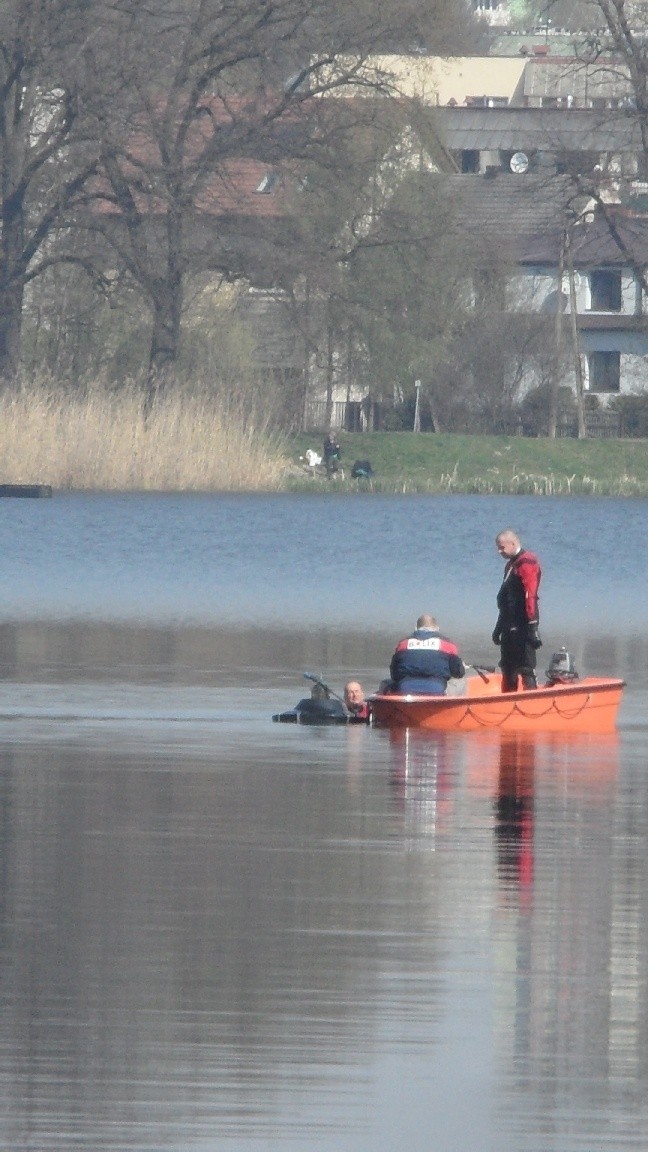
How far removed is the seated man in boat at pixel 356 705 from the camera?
18.5 meters

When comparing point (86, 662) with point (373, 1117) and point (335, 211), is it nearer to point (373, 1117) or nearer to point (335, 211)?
point (373, 1117)

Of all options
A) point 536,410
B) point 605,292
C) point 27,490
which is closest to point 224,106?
point 27,490

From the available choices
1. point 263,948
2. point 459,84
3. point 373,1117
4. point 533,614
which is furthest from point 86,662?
point 459,84

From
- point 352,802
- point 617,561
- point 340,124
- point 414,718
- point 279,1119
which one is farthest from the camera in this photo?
point 340,124

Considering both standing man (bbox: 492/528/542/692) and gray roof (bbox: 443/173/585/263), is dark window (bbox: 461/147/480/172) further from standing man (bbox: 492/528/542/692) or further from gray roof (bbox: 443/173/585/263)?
standing man (bbox: 492/528/542/692)

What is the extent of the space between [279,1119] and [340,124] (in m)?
48.3

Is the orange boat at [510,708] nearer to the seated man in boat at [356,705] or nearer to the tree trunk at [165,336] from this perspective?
the seated man in boat at [356,705]

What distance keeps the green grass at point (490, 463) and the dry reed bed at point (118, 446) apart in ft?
32.6

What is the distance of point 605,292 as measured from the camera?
312 feet

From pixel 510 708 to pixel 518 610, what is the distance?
76cm

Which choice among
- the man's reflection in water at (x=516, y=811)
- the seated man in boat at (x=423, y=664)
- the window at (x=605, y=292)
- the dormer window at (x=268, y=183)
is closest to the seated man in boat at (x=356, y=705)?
the seated man in boat at (x=423, y=664)

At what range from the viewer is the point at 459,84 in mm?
126688

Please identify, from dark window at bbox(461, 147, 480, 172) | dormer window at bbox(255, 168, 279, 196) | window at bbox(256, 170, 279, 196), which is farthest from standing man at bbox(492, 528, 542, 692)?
dark window at bbox(461, 147, 480, 172)

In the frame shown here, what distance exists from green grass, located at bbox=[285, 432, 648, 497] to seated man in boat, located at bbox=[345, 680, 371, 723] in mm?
42593
